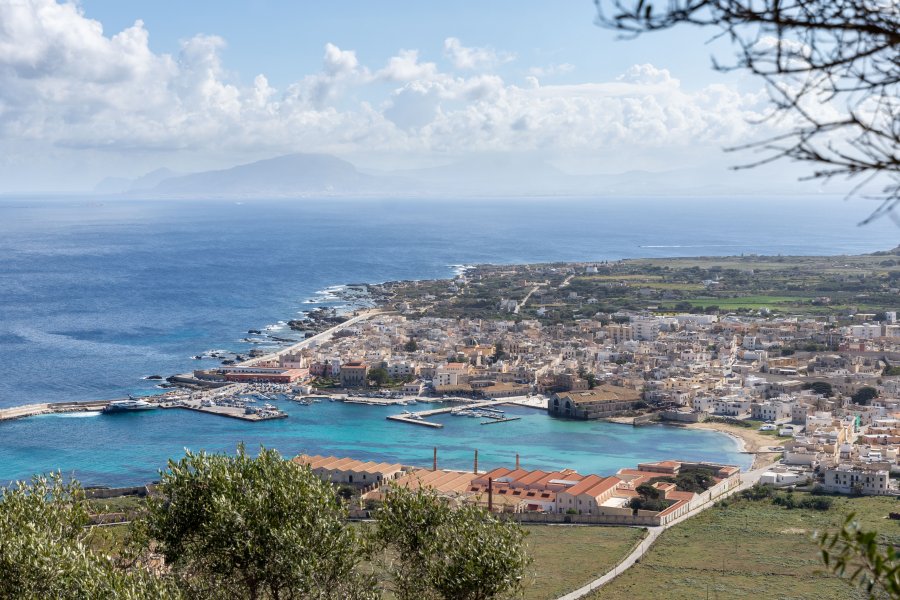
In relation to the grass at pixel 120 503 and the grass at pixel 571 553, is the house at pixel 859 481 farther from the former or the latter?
the grass at pixel 120 503

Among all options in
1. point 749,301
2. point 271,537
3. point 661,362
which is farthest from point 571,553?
point 749,301

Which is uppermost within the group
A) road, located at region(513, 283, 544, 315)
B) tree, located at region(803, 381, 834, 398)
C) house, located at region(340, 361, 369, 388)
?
road, located at region(513, 283, 544, 315)

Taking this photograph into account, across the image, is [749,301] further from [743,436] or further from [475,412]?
[475,412]

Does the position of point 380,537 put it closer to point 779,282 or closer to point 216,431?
point 216,431

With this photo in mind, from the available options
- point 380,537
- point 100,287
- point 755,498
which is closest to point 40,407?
point 755,498

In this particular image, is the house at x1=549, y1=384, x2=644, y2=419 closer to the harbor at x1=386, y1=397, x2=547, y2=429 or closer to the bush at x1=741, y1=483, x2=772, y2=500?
the harbor at x1=386, y1=397, x2=547, y2=429

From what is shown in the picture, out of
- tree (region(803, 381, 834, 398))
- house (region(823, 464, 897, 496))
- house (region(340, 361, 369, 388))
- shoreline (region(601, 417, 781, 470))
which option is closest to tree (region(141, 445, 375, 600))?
house (region(823, 464, 897, 496))
